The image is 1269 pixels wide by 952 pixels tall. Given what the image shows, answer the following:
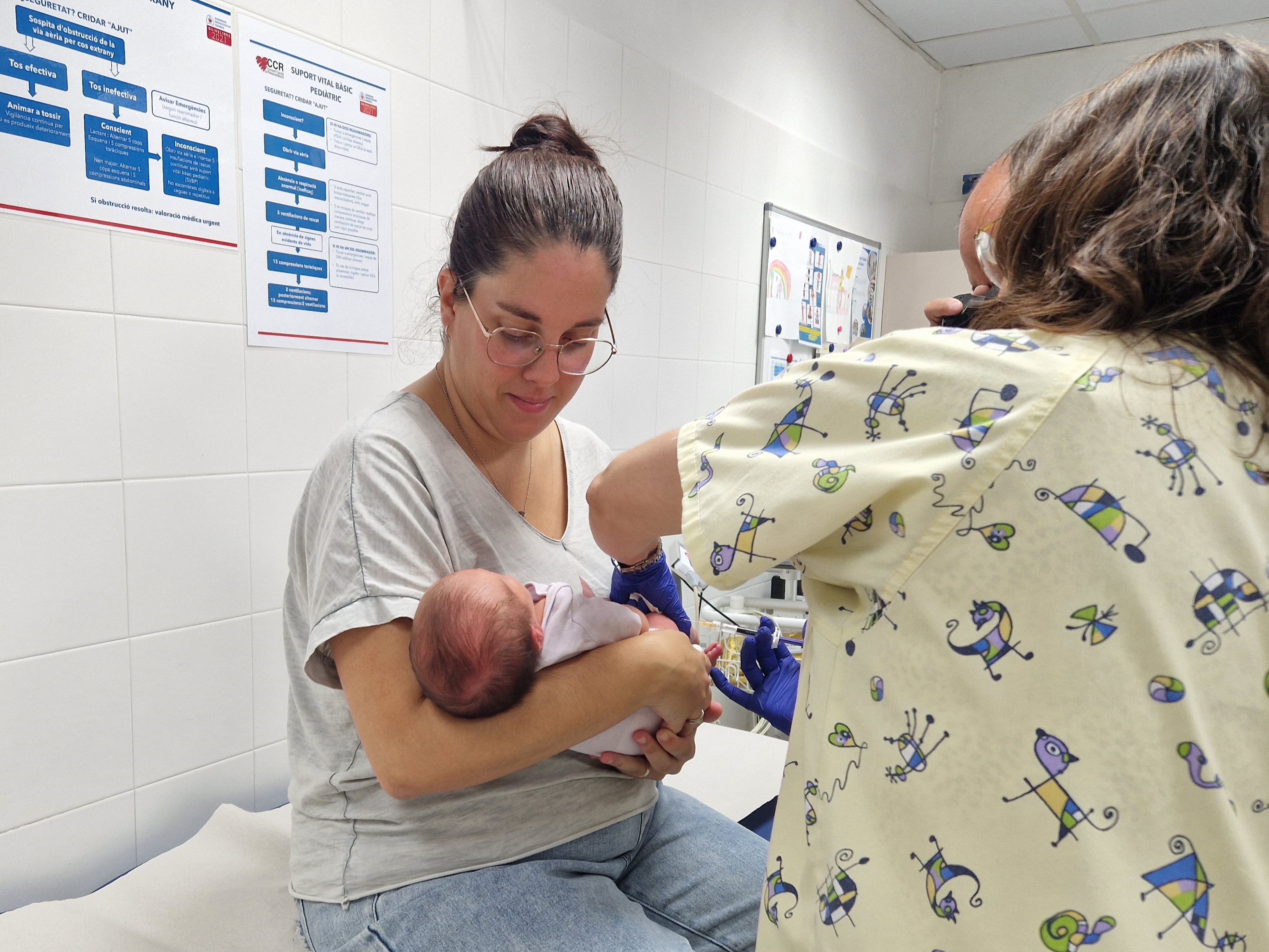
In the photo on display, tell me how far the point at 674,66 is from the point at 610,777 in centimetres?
230

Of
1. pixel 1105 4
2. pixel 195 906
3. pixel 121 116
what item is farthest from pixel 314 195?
pixel 1105 4

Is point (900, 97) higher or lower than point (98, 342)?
higher

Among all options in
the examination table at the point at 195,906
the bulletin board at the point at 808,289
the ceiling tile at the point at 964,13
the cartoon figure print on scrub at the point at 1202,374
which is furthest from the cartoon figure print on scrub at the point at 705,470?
the ceiling tile at the point at 964,13

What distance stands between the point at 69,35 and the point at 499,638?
122cm

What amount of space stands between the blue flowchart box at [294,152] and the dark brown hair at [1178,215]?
1.47 meters

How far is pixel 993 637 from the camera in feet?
2.05

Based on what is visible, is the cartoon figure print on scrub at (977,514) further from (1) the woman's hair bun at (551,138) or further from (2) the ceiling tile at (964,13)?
(2) the ceiling tile at (964,13)

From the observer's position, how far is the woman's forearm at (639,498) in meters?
0.77

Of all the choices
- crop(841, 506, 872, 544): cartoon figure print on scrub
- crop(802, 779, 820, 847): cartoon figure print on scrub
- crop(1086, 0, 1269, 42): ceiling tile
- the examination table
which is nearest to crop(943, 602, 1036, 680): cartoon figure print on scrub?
crop(841, 506, 872, 544): cartoon figure print on scrub

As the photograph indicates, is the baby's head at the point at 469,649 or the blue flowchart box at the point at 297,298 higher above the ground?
the blue flowchart box at the point at 297,298

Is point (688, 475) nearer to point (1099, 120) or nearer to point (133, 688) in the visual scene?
point (1099, 120)

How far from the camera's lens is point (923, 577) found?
25.5 inches

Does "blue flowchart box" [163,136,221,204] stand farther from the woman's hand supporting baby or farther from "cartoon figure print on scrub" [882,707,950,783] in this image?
"cartoon figure print on scrub" [882,707,950,783]

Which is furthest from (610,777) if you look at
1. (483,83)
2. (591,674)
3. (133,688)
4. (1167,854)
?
(483,83)
